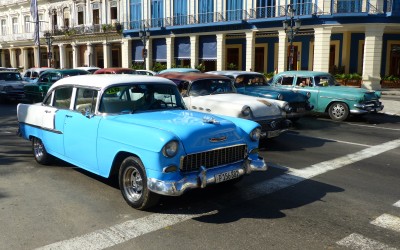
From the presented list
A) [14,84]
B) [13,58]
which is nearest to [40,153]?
[14,84]

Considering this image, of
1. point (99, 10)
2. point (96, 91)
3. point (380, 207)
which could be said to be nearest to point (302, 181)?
point (380, 207)

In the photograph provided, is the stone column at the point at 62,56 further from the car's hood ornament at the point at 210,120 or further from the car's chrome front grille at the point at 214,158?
the car's chrome front grille at the point at 214,158

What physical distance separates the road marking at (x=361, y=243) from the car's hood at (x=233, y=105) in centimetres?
468

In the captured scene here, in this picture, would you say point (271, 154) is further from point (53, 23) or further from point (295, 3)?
Result: point (53, 23)

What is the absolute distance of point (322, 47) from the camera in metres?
27.2

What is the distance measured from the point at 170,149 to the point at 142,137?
441mm

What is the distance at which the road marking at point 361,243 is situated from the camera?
4488mm

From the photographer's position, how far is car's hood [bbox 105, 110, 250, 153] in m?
5.21

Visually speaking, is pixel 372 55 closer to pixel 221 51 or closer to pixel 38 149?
pixel 221 51

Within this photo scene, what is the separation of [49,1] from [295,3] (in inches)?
1307

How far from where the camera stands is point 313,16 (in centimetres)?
2703

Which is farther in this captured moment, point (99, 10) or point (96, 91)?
point (99, 10)

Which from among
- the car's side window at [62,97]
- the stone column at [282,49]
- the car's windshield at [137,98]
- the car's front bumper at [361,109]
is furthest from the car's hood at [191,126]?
the stone column at [282,49]

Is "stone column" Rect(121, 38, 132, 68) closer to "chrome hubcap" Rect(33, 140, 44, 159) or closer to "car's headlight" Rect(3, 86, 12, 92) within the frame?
"car's headlight" Rect(3, 86, 12, 92)
